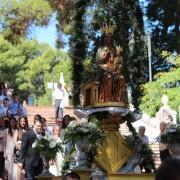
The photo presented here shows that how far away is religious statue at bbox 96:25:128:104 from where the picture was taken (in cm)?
891

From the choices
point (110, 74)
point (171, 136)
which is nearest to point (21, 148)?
point (110, 74)

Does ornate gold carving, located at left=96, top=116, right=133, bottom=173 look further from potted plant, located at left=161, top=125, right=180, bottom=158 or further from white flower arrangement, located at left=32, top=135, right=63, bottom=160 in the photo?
potted plant, located at left=161, top=125, right=180, bottom=158

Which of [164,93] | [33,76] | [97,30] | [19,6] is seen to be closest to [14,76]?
[33,76]

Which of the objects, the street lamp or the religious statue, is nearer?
the religious statue

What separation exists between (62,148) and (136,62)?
2989 mm

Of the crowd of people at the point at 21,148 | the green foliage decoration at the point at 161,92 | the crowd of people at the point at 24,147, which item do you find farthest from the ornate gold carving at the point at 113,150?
the green foliage decoration at the point at 161,92

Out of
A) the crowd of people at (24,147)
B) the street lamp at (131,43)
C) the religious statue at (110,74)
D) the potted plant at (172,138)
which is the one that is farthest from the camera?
the street lamp at (131,43)

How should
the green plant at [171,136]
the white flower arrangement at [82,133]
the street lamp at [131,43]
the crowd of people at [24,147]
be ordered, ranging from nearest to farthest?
the green plant at [171,136] < the white flower arrangement at [82,133] < the crowd of people at [24,147] < the street lamp at [131,43]

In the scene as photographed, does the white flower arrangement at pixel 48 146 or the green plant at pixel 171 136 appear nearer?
the green plant at pixel 171 136

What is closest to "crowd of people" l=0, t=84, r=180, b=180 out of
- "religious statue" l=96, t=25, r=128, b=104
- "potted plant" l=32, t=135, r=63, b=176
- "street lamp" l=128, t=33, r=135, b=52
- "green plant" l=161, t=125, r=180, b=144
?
"potted plant" l=32, t=135, r=63, b=176

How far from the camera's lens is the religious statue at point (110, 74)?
29.2ft

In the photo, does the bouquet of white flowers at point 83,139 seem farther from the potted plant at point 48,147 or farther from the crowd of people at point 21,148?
the crowd of people at point 21,148

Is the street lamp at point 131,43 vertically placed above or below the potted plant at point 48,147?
→ above

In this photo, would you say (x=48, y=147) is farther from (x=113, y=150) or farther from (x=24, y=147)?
(x=24, y=147)
